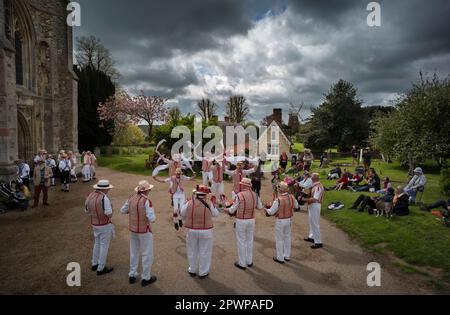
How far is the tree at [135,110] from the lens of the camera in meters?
29.0

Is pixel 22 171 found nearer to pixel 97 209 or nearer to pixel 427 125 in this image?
pixel 97 209

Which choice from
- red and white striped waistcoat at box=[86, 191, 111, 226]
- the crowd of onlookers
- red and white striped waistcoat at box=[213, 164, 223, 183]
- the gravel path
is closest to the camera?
the gravel path

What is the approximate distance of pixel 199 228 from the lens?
602cm

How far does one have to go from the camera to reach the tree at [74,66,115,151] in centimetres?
3216

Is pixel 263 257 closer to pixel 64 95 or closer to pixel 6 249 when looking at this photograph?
pixel 6 249

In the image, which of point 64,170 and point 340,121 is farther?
point 340,121

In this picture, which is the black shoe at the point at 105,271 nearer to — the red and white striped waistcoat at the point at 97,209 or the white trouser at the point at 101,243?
the white trouser at the point at 101,243

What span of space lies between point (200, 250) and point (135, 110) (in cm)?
2600

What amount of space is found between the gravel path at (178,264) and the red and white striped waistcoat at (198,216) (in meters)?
1.14

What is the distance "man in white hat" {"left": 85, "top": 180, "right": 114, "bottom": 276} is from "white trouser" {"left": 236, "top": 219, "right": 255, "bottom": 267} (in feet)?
9.44

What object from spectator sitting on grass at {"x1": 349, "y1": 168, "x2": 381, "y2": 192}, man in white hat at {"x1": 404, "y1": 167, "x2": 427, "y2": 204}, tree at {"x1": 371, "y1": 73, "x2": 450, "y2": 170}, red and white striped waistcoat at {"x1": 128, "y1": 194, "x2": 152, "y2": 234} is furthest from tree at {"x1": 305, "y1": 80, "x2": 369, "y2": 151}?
red and white striped waistcoat at {"x1": 128, "y1": 194, "x2": 152, "y2": 234}

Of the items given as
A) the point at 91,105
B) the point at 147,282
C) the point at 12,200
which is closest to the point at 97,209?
the point at 147,282

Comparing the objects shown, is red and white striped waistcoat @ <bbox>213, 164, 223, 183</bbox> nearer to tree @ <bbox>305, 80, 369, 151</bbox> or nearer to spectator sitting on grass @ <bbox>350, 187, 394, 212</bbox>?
spectator sitting on grass @ <bbox>350, 187, 394, 212</bbox>

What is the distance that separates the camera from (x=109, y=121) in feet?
114
